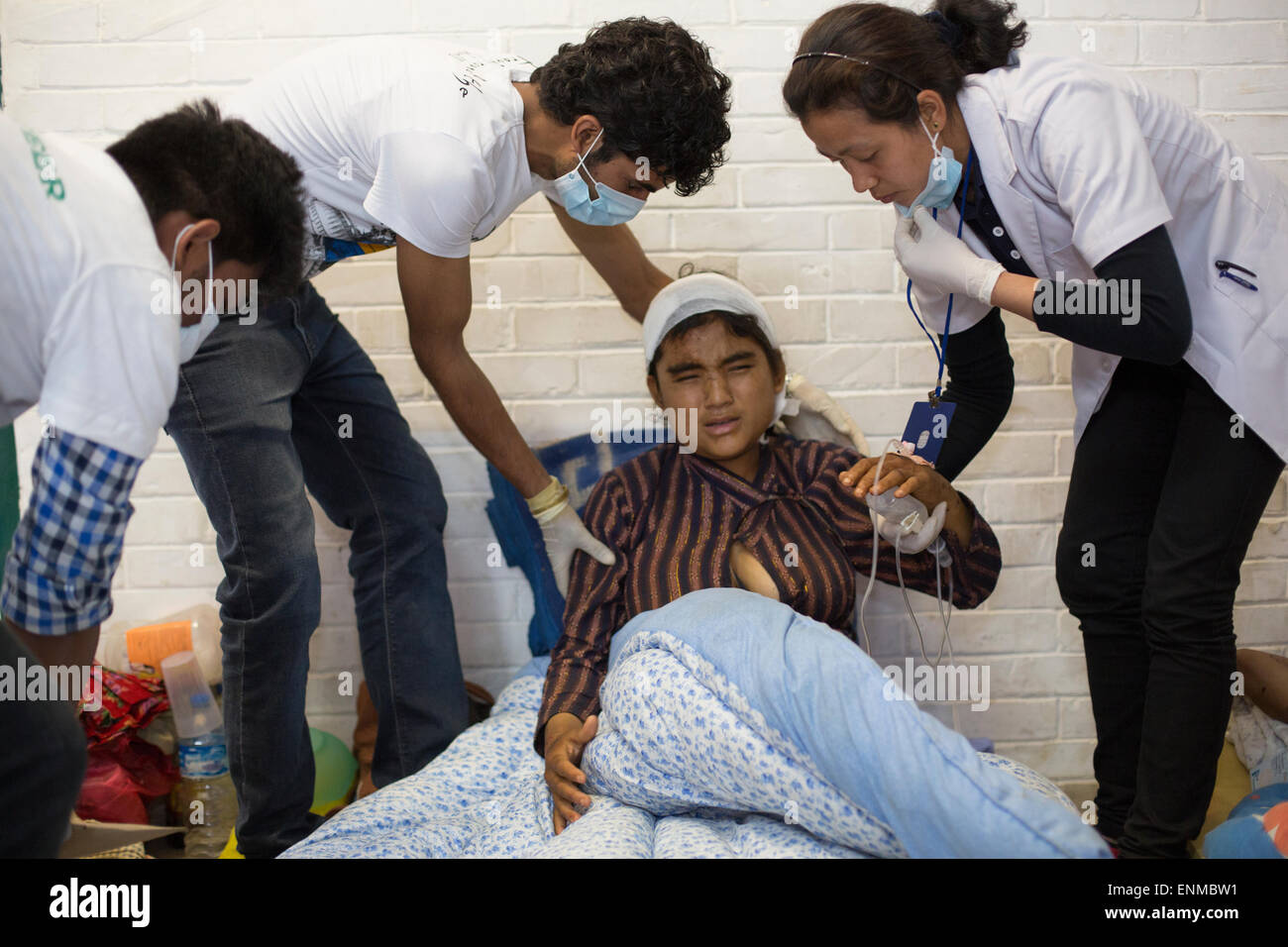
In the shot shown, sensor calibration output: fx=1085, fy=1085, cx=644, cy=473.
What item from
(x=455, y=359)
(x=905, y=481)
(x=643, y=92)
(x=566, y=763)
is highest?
(x=643, y=92)

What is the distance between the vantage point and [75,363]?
0.93 metres

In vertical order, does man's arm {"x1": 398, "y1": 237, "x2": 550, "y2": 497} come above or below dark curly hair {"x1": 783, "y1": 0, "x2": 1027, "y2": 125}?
below

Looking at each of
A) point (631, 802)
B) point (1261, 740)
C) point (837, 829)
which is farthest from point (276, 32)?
point (1261, 740)

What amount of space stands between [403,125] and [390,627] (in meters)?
0.87

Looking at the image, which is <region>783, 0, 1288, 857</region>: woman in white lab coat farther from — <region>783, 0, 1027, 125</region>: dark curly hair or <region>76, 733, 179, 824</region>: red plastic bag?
<region>76, 733, 179, 824</region>: red plastic bag

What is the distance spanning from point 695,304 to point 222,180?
872 millimetres

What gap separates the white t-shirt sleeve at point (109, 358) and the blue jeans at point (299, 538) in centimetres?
58

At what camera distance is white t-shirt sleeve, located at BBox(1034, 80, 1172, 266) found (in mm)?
1313

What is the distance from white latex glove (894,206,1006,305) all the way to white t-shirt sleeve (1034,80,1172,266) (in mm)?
127

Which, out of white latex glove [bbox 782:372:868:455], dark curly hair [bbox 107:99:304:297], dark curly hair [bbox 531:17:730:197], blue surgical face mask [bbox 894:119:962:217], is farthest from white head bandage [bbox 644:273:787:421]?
dark curly hair [bbox 107:99:304:297]
